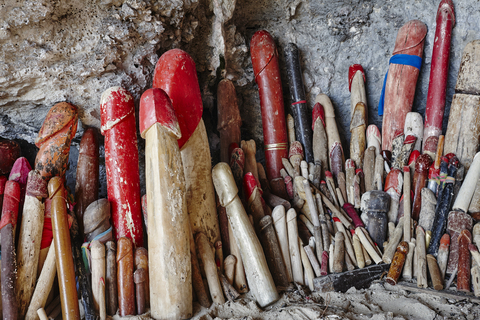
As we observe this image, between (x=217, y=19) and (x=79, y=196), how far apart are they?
213cm

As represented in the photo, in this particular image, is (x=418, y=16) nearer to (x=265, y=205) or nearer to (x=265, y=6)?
(x=265, y=6)

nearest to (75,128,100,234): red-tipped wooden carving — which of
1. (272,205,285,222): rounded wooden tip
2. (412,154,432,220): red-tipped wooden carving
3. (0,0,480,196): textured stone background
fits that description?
(0,0,480,196): textured stone background

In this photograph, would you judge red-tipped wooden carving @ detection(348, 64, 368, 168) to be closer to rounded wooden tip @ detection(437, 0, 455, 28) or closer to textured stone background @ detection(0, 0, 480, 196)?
textured stone background @ detection(0, 0, 480, 196)

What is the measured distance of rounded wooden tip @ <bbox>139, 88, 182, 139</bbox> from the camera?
2320 mm

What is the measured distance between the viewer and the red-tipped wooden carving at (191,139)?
9.07 ft

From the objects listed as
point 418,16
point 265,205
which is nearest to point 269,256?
point 265,205

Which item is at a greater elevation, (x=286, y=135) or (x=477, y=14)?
(x=477, y=14)

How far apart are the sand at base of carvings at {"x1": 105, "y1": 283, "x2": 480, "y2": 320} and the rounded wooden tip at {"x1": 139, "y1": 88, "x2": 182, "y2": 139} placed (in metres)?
1.28

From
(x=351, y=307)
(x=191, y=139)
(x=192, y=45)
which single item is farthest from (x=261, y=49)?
(x=351, y=307)

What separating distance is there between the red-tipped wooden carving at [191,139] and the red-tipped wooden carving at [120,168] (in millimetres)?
377

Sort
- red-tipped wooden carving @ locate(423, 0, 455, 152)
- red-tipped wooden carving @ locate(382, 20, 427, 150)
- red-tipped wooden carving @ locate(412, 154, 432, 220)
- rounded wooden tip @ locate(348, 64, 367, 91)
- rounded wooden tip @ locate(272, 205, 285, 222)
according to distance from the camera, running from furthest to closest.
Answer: rounded wooden tip @ locate(348, 64, 367, 91) → red-tipped wooden carving @ locate(382, 20, 427, 150) → red-tipped wooden carving @ locate(423, 0, 455, 152) → red-tipped wooden carving @ locate(412, 154, 432, 220) → rounded wooden tip @ locate(272, 205, 285, 222)

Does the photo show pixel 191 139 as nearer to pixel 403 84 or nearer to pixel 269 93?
pixel 269 93

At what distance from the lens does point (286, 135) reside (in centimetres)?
387

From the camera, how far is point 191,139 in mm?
2879
